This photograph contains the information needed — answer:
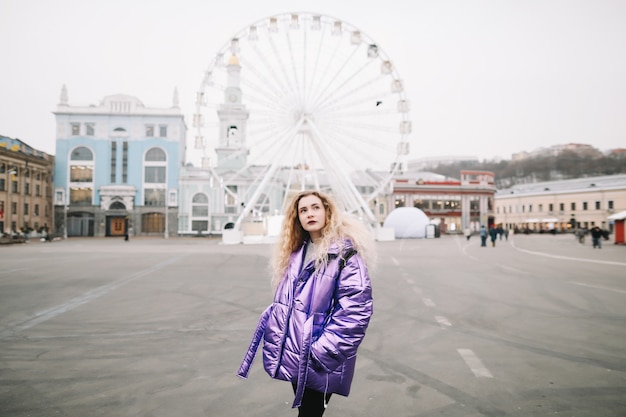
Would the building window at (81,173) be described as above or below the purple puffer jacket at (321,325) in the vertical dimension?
above

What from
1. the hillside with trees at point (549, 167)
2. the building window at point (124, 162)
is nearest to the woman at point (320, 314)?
the building window at point (124, 162)

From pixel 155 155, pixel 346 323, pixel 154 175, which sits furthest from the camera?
pixel 155 155

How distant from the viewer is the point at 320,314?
9.43 feet

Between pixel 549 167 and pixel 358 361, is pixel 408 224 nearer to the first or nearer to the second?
pixel 358 361

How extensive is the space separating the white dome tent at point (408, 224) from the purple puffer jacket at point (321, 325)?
A: 56.2 meters

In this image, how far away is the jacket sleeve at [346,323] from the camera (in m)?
2.73

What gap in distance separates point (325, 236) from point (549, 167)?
118662 mm

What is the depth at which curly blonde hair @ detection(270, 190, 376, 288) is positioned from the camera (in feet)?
9.89

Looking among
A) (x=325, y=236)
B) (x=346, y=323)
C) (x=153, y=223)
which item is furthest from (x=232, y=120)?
(x=346, y=323)

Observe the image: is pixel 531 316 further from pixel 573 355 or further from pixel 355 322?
pixel 355 322

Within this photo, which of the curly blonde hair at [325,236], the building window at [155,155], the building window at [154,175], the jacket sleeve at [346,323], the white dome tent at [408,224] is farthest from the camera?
the building window at [155,155]

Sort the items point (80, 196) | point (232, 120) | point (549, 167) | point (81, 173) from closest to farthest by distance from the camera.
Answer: point (80, 196), point (81, 173), point (232, 120), point (549, 167)

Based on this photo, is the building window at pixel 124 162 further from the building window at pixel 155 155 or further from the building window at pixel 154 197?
the building window at pixel 154 197

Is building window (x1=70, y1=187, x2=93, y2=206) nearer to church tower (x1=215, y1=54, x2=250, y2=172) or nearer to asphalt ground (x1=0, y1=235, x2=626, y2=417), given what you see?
church tower (x1=215, y1=54, x2=250, y2=172)
